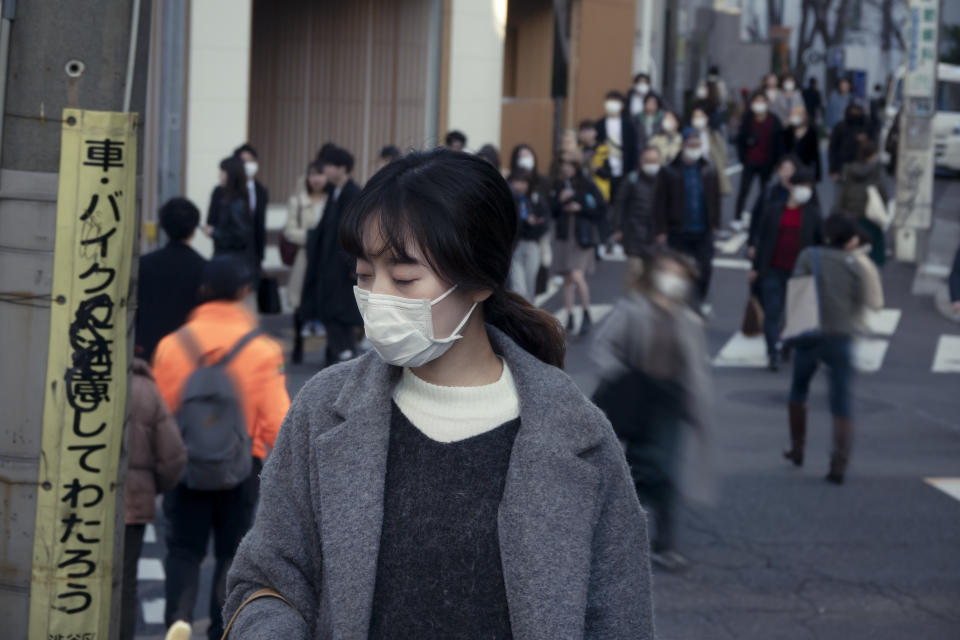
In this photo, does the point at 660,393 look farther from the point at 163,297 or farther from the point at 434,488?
the point at 434,488

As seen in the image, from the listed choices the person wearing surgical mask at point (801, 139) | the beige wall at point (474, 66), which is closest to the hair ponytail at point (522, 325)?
the beige wall at point (474, 66)

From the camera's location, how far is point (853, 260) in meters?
9.89

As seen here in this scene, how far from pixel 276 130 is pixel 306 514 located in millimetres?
17403

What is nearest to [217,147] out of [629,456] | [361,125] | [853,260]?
[361,125]

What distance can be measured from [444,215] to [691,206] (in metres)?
12.9

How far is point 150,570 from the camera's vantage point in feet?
24.1

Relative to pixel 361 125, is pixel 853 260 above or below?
below

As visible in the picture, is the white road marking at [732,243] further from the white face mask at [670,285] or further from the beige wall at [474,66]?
the white face mask at [670,285]

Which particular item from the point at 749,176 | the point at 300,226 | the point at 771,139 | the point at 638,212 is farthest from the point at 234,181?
the point at 749,176

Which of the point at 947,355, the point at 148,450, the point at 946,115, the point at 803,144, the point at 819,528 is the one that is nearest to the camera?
the point at 148,450

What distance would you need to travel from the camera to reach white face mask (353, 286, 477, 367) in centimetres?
246

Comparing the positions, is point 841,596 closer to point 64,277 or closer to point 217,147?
point 64,277

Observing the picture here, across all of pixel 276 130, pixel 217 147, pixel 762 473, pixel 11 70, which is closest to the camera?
pixel 11 70

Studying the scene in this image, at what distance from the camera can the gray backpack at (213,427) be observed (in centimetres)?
586
